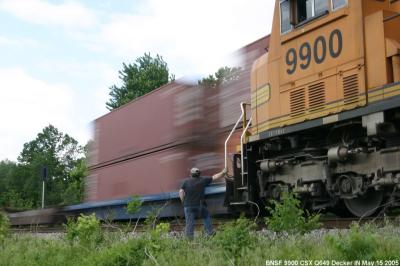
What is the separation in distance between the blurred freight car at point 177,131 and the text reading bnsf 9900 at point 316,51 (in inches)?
108

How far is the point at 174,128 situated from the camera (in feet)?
46.8

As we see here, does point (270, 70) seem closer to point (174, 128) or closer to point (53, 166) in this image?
point (174, 128)

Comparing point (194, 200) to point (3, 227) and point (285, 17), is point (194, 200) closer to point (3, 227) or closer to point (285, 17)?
point (285, 17)

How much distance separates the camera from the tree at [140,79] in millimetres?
50906

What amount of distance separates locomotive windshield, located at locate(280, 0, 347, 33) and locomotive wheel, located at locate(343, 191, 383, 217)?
128 inches

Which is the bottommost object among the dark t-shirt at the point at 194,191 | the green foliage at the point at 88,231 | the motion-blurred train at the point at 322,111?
the green foliage at the point at 88,231

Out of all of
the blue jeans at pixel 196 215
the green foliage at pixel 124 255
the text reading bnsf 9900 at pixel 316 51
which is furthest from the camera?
the blue jeans at pixel 196 215

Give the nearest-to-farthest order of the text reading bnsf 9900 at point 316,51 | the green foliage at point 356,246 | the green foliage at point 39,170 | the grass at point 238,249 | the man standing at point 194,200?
the green foliage at point 356,246
the grass at point 238,249
the text reading bnsf 9900 at point 316,51
the man standing at point 194,200
the green foliage at point 39,170

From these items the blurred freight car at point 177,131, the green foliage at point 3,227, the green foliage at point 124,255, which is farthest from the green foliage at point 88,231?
the blurred freight car at point 177,131

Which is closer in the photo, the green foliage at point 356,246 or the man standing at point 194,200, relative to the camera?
the green foliage at point 356,246

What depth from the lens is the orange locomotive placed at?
803 centimetres

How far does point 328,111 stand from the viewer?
878cm

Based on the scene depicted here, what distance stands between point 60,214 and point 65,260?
45.3 feet

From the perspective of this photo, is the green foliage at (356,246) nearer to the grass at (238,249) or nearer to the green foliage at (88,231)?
the grass at (238,249)
